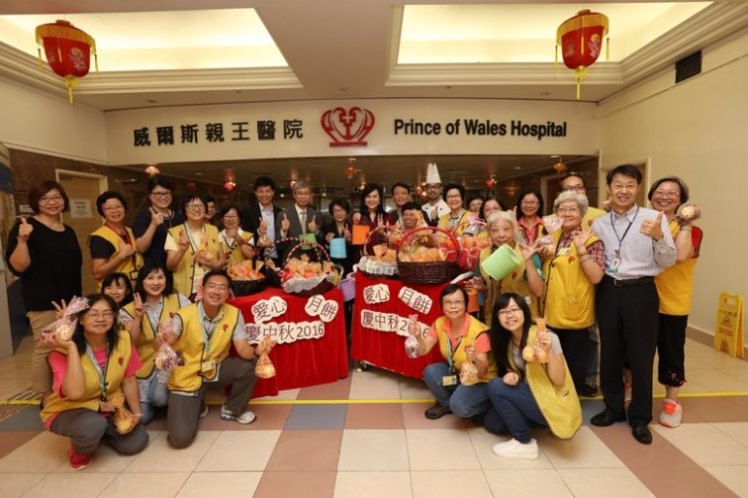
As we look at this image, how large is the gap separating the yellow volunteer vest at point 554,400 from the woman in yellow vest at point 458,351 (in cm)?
27

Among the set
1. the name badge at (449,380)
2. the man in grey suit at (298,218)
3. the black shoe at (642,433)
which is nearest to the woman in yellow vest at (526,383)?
the name badge at (449,380)

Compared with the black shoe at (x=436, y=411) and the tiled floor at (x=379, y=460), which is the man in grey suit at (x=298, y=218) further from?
the black shoe at (x=436, y=411)

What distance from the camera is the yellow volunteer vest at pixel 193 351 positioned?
2.47m

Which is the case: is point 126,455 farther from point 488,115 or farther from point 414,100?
point 488,115

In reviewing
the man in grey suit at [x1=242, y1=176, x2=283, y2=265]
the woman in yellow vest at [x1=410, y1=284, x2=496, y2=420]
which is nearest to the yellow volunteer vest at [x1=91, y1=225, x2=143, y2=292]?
the man in grey suit at [x1=242, y1=176, x2=283, y2=265]

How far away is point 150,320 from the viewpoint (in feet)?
8.62

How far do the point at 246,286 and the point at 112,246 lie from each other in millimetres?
1029

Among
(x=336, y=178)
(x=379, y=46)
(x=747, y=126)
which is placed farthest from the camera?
(x=336, y=178)

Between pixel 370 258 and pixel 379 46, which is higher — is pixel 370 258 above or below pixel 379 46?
below

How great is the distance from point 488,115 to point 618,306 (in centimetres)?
446

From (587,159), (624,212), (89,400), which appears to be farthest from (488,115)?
(89,400)

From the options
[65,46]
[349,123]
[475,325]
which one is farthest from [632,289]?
[349,123]

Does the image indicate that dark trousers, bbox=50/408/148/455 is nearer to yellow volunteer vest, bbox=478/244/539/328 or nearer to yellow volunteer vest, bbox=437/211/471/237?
yellow volunteer vest, bbox=478/244/539/328

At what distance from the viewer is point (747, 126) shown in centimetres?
377
